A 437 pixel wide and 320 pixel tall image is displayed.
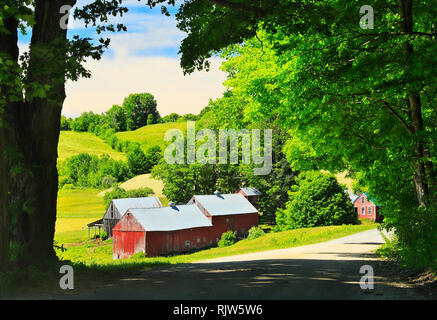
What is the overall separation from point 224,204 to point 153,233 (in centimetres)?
1701

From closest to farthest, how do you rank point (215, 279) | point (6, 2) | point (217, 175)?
1. point (6, 2)
2. point (215, 279)
3. point (217, 175)

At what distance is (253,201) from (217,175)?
7.67 metres

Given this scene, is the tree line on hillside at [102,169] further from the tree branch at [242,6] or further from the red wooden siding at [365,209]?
the tree branch at [242,6]

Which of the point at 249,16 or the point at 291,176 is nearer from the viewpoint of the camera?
the point at 249,16

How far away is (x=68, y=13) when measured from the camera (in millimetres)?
11297

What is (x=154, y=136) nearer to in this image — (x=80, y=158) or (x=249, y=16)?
(x=80, y=158)

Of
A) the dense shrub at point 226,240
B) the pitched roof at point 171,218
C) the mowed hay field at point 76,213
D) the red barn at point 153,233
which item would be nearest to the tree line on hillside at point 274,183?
the dense shrub at point 226,240

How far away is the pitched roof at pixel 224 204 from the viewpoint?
58844 mm

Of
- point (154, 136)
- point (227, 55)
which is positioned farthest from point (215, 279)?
point (154, 136)

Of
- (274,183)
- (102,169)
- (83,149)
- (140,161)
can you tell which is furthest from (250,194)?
(83,149)

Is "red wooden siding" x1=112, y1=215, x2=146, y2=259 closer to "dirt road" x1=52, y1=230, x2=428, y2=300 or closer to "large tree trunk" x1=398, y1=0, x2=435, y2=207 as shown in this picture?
"dirt road" x1=52, y1=230, x2=428, y2=300

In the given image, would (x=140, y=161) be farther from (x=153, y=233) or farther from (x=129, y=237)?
(x=153, y=233)

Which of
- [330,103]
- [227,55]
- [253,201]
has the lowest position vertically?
[253,201]
